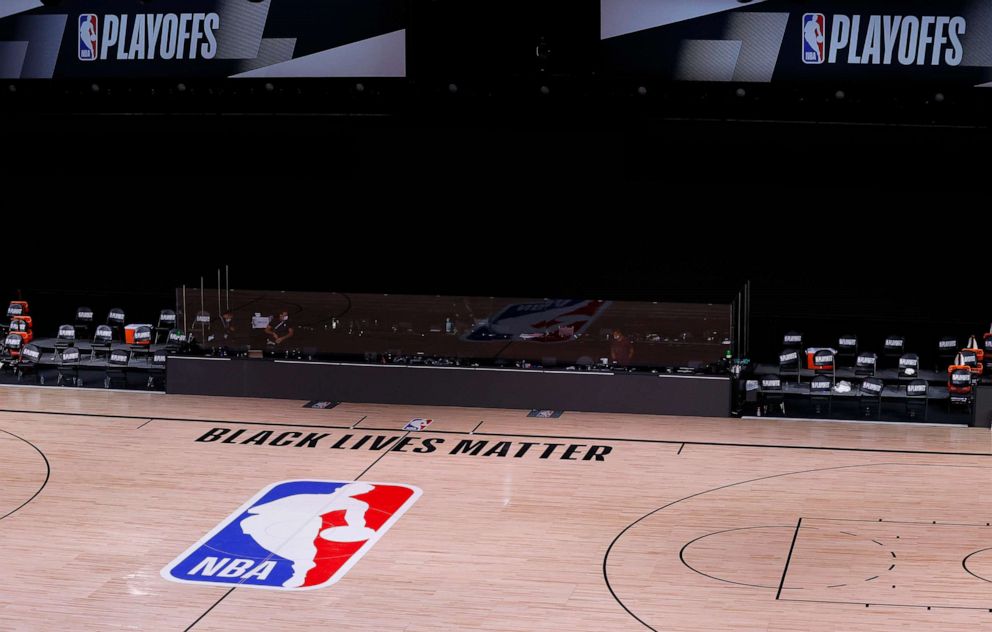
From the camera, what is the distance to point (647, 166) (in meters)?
21.2

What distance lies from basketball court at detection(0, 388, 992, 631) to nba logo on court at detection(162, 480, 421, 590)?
162 millimetres

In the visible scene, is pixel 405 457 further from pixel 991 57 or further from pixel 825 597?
pixel 991 57

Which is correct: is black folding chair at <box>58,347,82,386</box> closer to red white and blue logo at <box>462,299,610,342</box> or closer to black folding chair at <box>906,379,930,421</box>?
red white and blue logo at <box>462,299,610,342</box>

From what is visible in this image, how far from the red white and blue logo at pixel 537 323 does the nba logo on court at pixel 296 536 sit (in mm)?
5094

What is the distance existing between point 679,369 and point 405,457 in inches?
190

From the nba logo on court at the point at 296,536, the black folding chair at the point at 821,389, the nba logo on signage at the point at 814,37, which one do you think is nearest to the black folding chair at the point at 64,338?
the nba logo on court at the point at 296,536

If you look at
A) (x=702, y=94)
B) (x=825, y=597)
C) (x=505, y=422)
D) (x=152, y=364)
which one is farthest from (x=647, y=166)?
(x=825, y=597)

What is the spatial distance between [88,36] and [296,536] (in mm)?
9839

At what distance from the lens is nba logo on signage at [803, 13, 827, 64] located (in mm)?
17062

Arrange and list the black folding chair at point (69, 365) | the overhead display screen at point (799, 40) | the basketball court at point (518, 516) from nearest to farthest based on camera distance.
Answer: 1. the basketball court at point (518, 516)
2. the overhead display screen at point (799, 40)
3. the black folding chair at point (69, 365)

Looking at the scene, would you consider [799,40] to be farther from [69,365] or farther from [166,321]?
[69,365]

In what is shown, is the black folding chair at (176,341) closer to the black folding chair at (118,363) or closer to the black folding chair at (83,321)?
the black folding chair at (118,363)

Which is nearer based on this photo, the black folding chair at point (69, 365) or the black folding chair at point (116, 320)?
the black folding chair at point (69, 365)

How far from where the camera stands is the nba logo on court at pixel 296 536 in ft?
39.5
